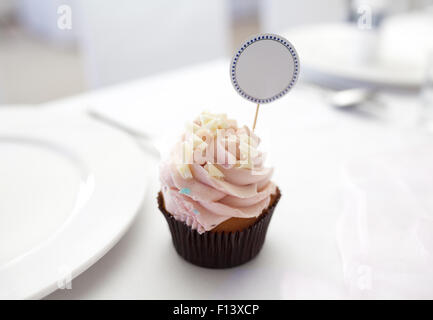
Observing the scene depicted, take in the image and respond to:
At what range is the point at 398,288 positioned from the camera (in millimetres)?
501

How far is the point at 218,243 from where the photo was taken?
20.3 inches

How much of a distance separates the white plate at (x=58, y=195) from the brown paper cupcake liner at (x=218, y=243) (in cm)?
7

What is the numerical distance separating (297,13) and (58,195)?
2.07 metres

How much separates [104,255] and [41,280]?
10 centimetres

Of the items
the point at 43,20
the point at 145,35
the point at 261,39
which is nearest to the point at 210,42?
the point at 145,35

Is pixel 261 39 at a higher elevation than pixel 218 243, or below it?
higher

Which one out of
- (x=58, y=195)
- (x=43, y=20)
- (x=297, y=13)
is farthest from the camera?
(x=43, y=20)

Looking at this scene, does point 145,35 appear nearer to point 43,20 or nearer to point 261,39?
point 261,39

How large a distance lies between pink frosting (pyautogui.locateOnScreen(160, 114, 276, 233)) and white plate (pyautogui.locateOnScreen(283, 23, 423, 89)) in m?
0.58

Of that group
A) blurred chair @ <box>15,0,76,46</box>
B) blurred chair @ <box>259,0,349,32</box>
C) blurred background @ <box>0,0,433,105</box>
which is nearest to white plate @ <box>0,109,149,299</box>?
blurred background @ <box>0,0,433,105</box>

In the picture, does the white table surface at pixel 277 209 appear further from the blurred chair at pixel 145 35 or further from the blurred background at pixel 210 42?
the blurred chair at pixel 145 35

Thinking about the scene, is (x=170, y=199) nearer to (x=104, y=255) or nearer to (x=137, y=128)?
(x=104, y=255)

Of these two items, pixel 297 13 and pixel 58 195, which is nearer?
pixel 58 195
